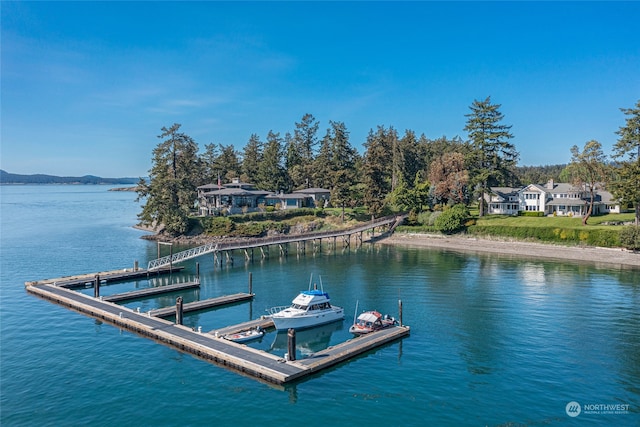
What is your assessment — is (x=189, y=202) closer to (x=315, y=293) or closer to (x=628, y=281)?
(x=315, y=293)

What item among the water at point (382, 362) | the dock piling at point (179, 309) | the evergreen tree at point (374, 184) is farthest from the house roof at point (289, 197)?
the dock piling at point (179, 309)

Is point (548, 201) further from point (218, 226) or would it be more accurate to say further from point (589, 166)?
point (218, 226)

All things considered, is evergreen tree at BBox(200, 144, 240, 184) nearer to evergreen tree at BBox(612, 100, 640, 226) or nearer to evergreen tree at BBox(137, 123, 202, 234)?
evergreen tree at BBox(137, 123, 202, 234)

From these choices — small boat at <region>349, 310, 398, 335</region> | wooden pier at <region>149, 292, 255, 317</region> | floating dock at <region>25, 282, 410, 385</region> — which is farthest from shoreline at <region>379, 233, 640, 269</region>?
wooden pier at <region>149, 292, 255, 317</region>

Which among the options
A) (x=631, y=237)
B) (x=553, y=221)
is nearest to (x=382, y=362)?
(x=631, y=237)

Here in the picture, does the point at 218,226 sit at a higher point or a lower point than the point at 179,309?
higher
